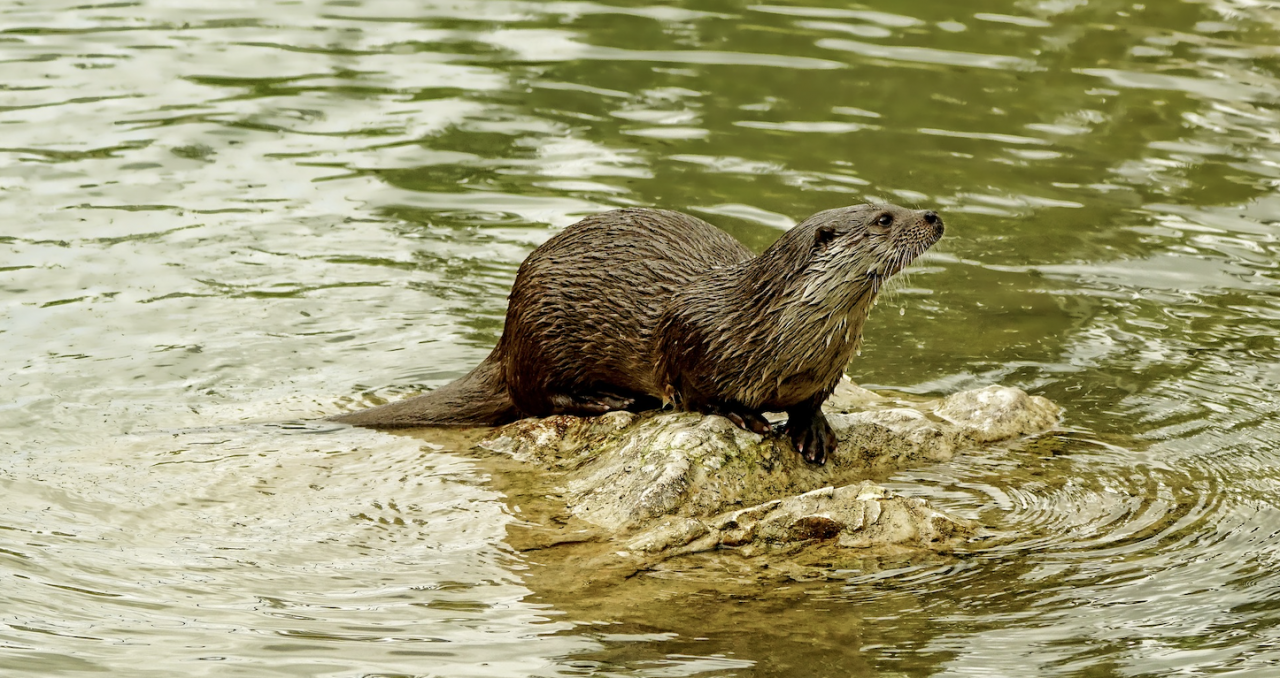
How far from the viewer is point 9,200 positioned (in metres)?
6.70

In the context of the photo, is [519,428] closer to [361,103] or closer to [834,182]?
[834,182]

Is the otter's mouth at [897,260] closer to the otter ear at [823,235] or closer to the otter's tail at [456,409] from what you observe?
the otter ear at [823,235]

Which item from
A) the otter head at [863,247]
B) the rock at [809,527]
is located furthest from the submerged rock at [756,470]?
the otter head at [863,247]

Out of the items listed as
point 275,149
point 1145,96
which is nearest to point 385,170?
point 275,149

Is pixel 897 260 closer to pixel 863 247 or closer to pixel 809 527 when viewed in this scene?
pixel 863 247

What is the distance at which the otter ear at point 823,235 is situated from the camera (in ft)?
13.6

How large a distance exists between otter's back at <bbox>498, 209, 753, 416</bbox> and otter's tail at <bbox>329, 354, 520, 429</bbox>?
140mm

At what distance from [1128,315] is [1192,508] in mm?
1892

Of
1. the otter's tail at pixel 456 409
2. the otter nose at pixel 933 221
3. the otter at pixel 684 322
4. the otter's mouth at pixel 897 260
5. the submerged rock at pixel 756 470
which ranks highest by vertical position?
the otter nose at pixel 933 221

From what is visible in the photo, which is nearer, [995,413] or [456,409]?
[995,413]

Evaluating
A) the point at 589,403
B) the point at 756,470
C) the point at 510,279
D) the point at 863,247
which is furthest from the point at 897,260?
the point at 510,279

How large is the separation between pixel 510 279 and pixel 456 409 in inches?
54.0

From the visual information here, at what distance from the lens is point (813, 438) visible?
434 cm

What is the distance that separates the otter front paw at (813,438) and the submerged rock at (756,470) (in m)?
0.03
